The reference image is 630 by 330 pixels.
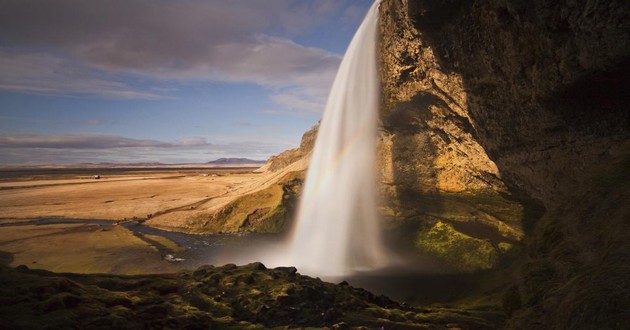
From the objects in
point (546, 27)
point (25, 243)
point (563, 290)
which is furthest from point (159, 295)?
point (25, 243)

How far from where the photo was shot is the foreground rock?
8.12m

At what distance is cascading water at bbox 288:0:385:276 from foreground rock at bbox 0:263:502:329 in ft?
40.2

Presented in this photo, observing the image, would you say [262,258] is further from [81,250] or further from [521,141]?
[521,141]

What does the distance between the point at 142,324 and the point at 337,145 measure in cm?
2267

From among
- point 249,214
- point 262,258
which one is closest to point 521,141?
point 262,258

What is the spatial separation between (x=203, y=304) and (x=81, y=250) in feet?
68.8

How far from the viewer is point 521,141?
1673cm

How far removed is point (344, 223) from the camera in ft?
93.8

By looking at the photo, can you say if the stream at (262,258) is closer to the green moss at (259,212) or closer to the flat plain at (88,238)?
the flat plain at (88,238)

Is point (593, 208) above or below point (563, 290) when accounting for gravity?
above

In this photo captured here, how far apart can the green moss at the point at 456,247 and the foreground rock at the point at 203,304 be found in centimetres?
1081

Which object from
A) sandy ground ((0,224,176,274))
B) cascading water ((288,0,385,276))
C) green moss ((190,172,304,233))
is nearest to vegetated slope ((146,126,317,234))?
green moss ((190,172,304,233))

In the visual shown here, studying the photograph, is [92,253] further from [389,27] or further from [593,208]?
[593,208]

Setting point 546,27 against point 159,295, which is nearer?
point 159,295
